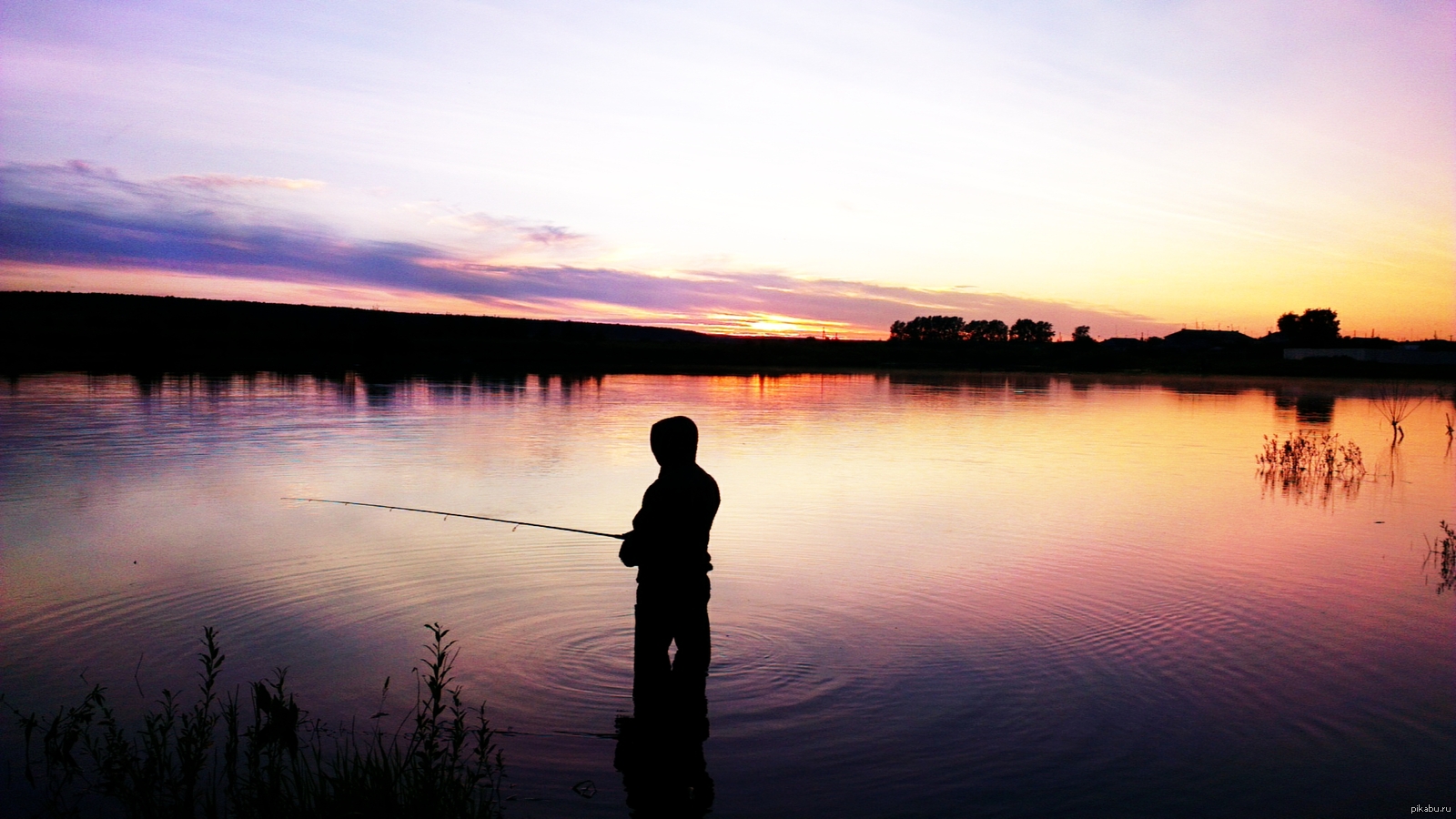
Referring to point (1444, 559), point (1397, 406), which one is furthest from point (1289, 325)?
point (1444, 559)

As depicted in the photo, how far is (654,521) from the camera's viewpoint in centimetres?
606

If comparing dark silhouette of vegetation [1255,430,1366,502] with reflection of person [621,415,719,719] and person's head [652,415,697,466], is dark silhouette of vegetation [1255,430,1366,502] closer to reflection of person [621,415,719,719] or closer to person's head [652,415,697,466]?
reflection of person [621,415,719,719]

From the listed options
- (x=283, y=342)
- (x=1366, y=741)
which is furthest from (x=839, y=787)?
(x=283, y=342)

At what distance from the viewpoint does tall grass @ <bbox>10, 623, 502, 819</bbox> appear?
176 inches

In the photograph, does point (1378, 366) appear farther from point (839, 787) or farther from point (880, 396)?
point (839, 787)

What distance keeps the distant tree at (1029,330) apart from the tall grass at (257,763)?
458ft

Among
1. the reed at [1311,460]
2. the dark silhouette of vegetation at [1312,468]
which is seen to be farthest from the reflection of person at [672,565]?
the reed at [1311,460]

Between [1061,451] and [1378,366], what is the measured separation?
80.9 m

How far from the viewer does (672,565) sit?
6102 mm

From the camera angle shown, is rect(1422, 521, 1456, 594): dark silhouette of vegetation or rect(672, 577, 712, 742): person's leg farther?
rect(1422, 521, 1456, 594): dark silhouette of vegetation

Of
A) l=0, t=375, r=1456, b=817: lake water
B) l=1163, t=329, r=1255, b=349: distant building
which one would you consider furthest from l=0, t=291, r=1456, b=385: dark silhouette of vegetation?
l=0, t=375, r=1456, b=817: lake water

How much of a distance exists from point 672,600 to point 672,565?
0.23 meters

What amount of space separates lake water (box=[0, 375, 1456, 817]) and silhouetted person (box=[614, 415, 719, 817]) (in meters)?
0.20

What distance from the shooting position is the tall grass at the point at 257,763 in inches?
176
